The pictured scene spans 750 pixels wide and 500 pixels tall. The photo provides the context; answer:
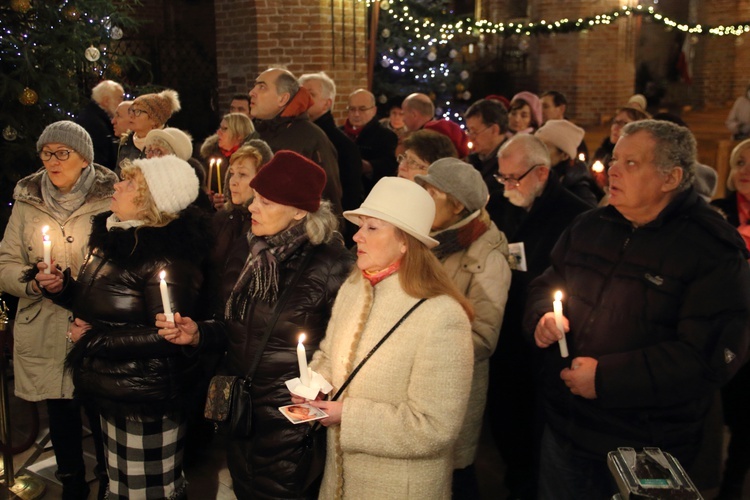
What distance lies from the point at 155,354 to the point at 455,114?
9621mm

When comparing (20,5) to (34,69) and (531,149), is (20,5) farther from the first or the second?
(531,149)

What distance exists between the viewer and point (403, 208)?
8.40ft

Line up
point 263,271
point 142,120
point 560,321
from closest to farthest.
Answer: point 560,321 → point 263,271 → point 142,120

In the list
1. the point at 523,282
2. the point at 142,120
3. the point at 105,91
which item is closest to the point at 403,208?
the point at 523,282

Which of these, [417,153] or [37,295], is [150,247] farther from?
[417,153]

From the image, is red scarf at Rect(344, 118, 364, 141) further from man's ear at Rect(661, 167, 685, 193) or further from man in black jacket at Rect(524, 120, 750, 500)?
man's ear at Rect(661, 167, 685, 193)

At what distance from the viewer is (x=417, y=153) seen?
423cm

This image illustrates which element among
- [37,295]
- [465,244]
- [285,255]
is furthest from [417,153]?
[37,295]

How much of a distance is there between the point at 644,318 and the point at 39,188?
3012 millimetres

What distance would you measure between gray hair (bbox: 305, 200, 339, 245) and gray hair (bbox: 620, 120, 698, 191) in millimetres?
1239

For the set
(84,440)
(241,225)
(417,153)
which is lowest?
(84,440)

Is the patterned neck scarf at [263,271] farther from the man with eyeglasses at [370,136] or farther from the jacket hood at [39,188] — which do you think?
the man with eyeglasses at [370,136]

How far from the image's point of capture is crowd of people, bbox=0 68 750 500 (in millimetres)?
2525

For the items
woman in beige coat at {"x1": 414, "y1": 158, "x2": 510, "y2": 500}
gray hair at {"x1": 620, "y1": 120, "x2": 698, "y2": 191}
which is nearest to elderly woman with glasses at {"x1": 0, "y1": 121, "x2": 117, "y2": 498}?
woman in beige coat at {"x1": 414, "y1": 158, "x2": 510, "y2": 500}
